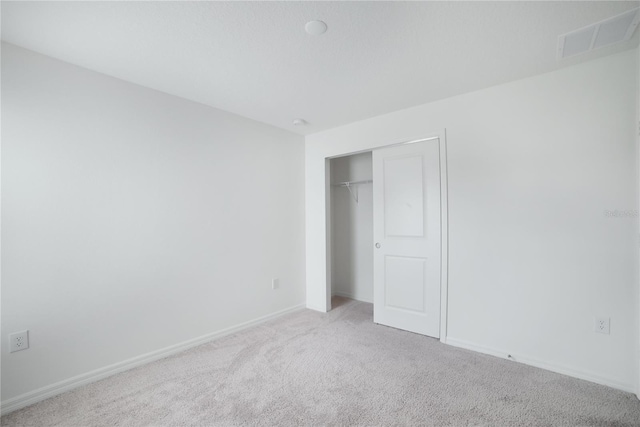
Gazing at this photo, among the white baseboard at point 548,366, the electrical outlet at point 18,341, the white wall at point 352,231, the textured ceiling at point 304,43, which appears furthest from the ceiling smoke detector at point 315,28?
the white baseboard at point 548,366

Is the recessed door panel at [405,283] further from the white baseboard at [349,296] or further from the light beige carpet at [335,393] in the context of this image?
the white baseboard at [349,296]

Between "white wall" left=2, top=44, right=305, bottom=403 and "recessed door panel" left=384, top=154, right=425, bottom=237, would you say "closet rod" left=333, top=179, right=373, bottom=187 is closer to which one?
"recessed door panel" left=384, top=154, right=425, bottom=237

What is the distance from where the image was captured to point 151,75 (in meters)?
2.32

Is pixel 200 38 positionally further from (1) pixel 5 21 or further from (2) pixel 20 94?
(2) pixel 20 94

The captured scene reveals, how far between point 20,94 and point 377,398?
3204mm

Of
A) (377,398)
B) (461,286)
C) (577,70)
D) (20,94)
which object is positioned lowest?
(377,398)

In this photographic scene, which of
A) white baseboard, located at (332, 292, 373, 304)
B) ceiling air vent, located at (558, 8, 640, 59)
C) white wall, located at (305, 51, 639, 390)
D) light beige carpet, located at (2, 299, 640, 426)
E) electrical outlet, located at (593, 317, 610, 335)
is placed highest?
ceiling air vent, located at (558, 8, 640, 59)

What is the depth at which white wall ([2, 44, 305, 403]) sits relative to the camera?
194 centimetres

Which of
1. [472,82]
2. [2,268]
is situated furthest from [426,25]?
[2,268]

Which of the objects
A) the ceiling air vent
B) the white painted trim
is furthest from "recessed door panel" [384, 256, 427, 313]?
the ceiling air vent

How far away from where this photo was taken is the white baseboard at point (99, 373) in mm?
1891

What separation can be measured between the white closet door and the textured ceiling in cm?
76

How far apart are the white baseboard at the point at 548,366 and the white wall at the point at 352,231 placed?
1600 mm

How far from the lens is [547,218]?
7.57 feet
